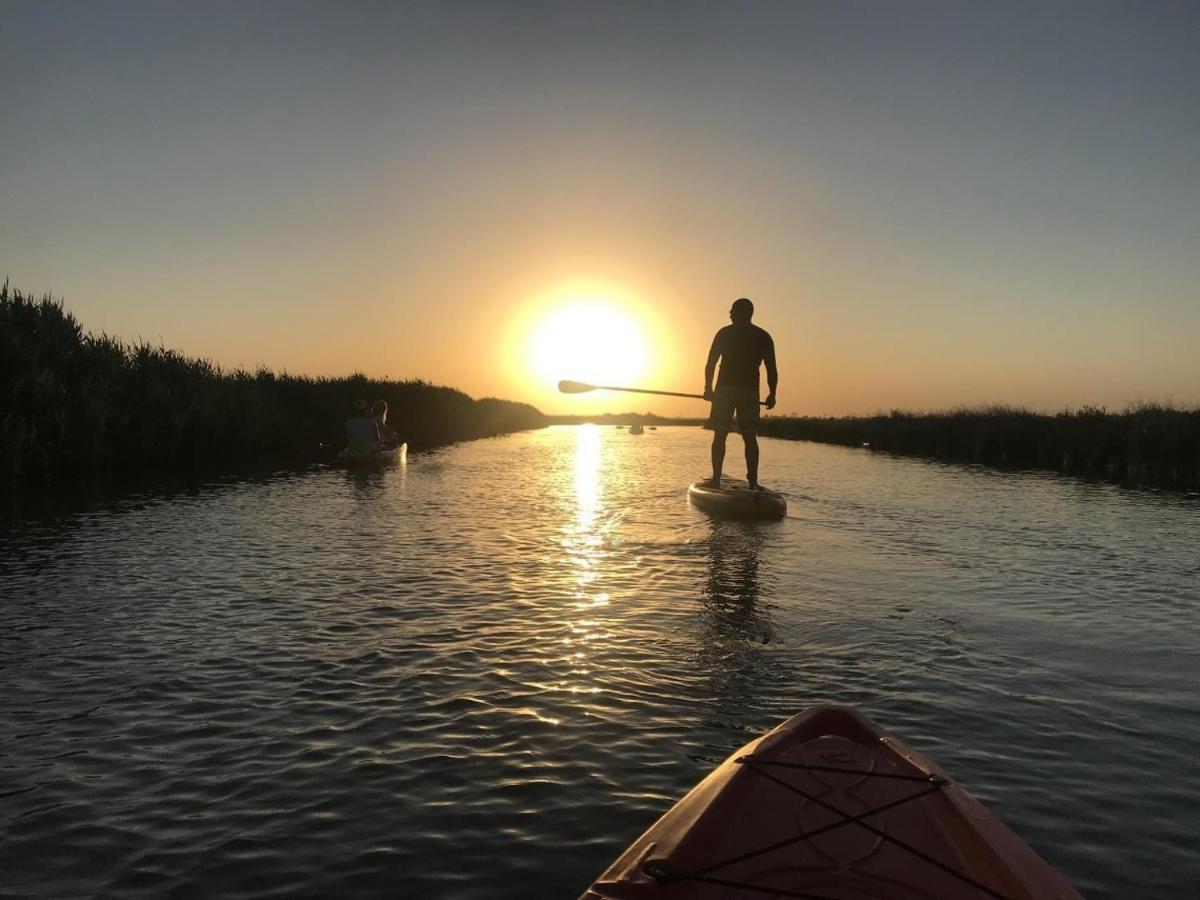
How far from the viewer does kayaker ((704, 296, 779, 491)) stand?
14.9 metres

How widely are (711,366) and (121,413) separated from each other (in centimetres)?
1569

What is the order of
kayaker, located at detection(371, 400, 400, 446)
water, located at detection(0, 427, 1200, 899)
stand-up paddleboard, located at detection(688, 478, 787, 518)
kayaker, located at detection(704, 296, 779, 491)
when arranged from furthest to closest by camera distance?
kayaker, located at detection(371, 400, 400, 446), kayaker, located at detection(704, 296, 779, 491), stand-up paddleboard, located at detection(688, 478, 787, 518), water, located at detection(0, 427, 1200, 899)

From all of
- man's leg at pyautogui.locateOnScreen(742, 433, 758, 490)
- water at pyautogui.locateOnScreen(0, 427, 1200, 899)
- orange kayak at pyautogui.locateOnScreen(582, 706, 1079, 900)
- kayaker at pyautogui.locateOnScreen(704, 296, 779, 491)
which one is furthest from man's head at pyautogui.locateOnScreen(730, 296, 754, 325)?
orange kayak at pyautogui.locateOnScreen(582, 706, 1079, 900)

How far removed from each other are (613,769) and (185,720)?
274 centimetres

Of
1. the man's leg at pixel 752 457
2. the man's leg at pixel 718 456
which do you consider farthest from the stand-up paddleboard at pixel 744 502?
the man's leg at pixel 718 456

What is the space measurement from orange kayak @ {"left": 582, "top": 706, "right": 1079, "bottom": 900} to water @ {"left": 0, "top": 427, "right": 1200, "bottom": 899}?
2.16ft

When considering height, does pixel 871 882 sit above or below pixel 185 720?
above

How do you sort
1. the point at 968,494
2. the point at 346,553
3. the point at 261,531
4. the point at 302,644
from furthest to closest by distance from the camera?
1. the point at 968,494
2. the point at 261,531
3. the point at 346,553
4. the point at 302,644

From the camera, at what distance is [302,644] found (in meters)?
6.64

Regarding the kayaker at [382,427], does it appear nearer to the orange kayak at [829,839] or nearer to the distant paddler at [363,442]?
the distant paddler at [363,442]

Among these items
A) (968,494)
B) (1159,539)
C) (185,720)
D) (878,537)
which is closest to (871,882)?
(185,720)

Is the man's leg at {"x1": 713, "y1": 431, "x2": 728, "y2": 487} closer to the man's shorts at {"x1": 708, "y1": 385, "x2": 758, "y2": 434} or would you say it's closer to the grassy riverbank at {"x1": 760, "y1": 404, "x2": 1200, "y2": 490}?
the man's shorts at {"x1": 708, "y1": 385, "x2": 758, "y2": 434}

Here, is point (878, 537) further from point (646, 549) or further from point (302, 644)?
point (302, 644)

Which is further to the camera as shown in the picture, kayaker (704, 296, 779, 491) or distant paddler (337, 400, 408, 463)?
distant paddler (337, 400, 408, 463)
